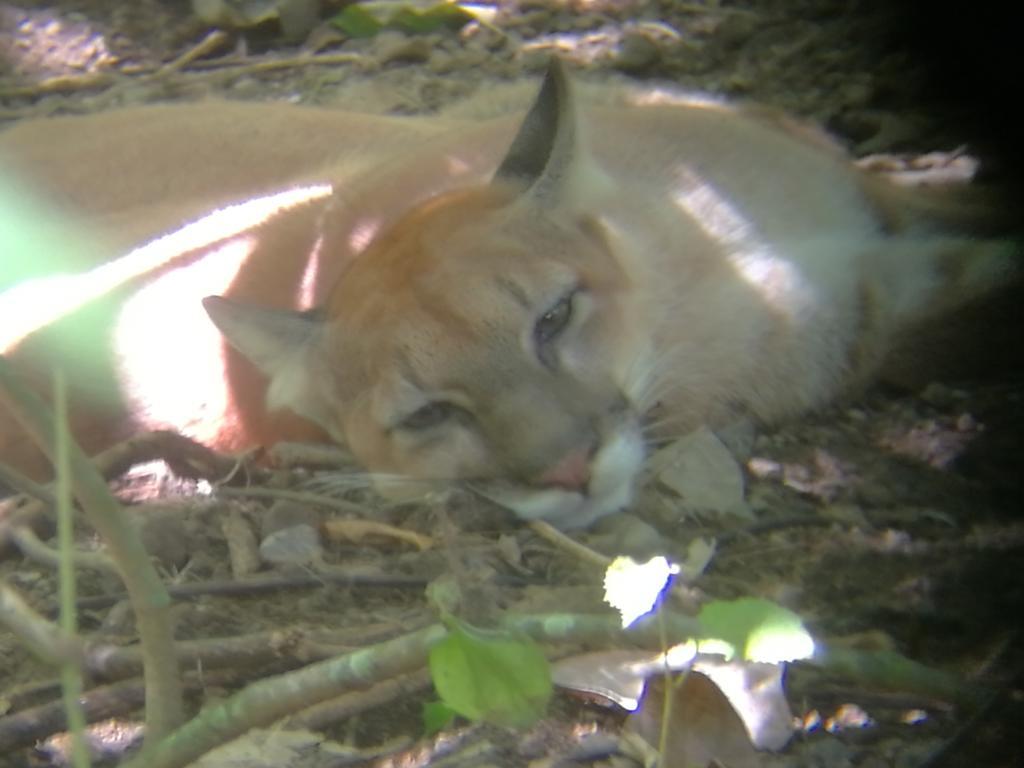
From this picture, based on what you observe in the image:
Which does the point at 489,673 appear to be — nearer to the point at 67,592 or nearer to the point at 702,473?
the point at 67,592

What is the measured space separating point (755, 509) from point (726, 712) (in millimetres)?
779

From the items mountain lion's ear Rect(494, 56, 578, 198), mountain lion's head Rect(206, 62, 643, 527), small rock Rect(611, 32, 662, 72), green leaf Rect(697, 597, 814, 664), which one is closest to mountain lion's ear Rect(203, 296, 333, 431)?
mountain lion's head Rect(206, 62, 643, 527)

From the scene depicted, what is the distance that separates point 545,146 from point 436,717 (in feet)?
4.68

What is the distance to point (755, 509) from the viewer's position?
2383 mm

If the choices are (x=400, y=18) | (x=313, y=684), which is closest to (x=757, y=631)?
(x=313, y=684)

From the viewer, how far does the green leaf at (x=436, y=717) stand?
1.80 meters

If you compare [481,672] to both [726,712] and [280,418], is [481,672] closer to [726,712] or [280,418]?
[726,712]

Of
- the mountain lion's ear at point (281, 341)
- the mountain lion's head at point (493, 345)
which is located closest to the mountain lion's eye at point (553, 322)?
the mountain lion's head at point (493, 345)

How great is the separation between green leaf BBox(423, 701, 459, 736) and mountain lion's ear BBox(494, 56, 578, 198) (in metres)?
1.30

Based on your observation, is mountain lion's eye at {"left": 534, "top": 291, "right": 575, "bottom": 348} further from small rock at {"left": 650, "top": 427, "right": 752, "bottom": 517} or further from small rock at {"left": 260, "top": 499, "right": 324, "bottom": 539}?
small rock at {"left": 260, "top": 499, "right": 324, "bottom": 539}

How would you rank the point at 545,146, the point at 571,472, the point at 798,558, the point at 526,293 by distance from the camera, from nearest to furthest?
the point at 798,558
the point at 571,472
the point at 526,293
the point at 545,146

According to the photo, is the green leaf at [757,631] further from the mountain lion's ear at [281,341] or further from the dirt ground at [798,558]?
the mountain lion's ear at [281,341]

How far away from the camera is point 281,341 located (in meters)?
2.86

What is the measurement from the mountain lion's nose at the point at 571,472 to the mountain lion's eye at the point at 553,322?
0.25 meters
